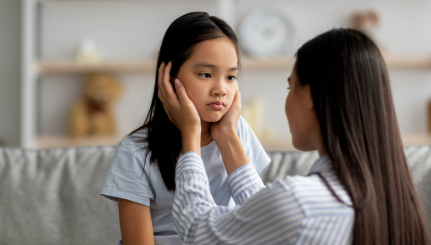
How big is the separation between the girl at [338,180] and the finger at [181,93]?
27cm

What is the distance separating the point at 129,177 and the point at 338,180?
0.53m

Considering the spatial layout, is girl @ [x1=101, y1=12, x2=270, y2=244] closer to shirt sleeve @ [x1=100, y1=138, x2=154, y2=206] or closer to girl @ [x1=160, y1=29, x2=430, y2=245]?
shirt sleeve @ [x1=100, y1=138, x2=154, y2=206]

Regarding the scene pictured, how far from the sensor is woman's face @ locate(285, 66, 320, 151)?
2.67 ft

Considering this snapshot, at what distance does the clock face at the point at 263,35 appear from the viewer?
9.93 feet

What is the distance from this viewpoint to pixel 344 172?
72cm

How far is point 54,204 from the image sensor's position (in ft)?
4.50

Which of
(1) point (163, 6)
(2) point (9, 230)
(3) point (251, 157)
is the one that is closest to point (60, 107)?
(1) point (163, 6)

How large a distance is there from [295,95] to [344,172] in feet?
0.66

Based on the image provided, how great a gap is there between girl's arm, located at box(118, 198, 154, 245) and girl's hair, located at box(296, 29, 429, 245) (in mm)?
502

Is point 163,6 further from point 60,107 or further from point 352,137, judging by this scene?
point 352,137

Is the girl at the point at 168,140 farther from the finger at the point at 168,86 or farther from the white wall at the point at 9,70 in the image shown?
the white wall at the point at 9,70

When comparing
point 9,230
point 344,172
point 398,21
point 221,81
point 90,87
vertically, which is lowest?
point 9,230

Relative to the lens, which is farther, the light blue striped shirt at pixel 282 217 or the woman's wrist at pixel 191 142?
the woman's wrist at pixel 191 142

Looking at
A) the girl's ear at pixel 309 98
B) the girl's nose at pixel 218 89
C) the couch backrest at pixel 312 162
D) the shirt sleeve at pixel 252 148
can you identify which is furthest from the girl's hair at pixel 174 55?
the couch backrest at pixel 312 162
